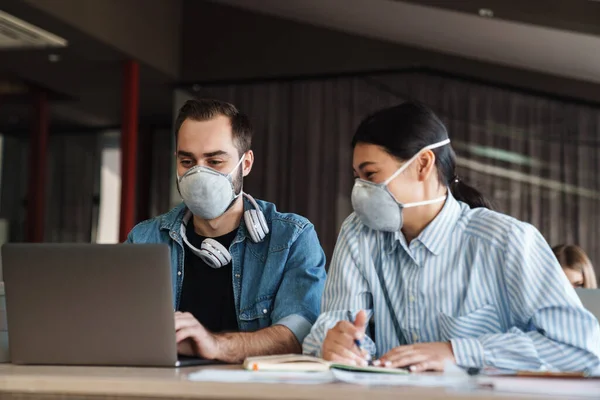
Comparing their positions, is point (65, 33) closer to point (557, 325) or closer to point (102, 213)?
point (102, 213)

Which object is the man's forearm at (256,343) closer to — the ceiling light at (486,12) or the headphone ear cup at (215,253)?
the headphone ear cup at (215,253)

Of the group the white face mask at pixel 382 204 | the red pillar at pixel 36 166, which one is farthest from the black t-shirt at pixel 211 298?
the red pillar at pixel 36 166

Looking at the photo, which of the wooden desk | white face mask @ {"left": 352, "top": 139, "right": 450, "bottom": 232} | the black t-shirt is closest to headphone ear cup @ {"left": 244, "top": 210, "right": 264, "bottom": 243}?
the black t-shirt

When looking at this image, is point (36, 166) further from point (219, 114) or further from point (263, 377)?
point (263, 377)

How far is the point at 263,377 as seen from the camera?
127cm

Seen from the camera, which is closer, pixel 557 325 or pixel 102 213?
pixel 557 325

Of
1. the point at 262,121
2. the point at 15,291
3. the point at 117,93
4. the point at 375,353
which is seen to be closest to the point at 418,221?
the point at 375,353

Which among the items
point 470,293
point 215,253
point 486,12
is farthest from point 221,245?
point 486,12

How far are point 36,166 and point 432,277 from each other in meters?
6.34

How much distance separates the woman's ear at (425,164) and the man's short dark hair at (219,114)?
60 centimetres

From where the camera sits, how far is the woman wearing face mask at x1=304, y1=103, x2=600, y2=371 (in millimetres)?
1605

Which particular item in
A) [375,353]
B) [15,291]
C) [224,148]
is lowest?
[375,353]

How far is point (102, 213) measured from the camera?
28.1 ft

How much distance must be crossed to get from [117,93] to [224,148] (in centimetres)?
551
